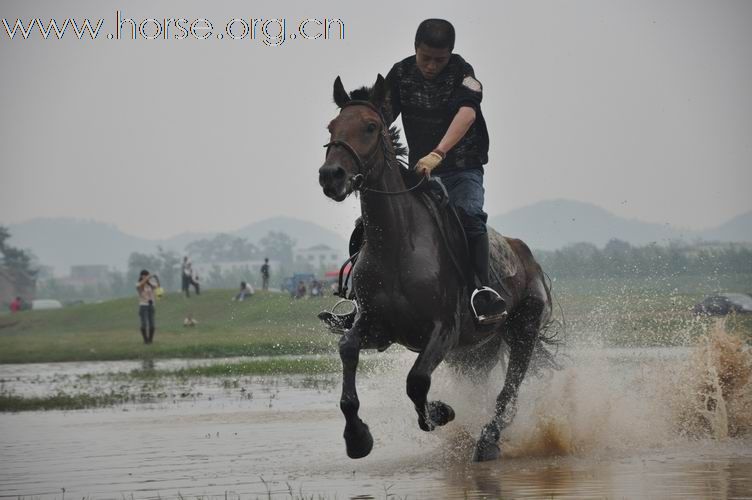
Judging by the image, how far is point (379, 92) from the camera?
37.8 feet

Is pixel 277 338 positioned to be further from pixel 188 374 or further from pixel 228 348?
pixel 188 374

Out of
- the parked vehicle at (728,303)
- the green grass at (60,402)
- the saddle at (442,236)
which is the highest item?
the saddle at (442,236)

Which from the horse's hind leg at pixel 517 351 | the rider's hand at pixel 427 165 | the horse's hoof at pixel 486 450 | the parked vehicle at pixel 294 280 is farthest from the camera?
the parked vehicle at pixel 294 280

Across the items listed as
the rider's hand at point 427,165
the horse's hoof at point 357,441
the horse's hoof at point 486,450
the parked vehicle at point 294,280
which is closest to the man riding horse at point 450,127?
the rider's hand at point 427,165

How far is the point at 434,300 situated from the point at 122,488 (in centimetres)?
333

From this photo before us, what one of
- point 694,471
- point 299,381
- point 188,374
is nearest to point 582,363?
point 694,471

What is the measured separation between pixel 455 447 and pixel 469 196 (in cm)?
285

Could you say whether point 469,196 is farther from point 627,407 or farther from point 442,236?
point 627,407

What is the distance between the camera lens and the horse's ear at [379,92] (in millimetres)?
11480

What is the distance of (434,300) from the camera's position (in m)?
11.6

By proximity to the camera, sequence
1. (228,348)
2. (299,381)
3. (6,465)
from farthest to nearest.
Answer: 1. (228,348)
2. (299,381)
3. (6,465)

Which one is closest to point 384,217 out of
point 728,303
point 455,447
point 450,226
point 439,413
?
point 450,226

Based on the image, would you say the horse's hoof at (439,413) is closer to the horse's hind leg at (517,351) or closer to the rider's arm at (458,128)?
the horse's hind leg at (517,351)

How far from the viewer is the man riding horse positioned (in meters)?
12.5
